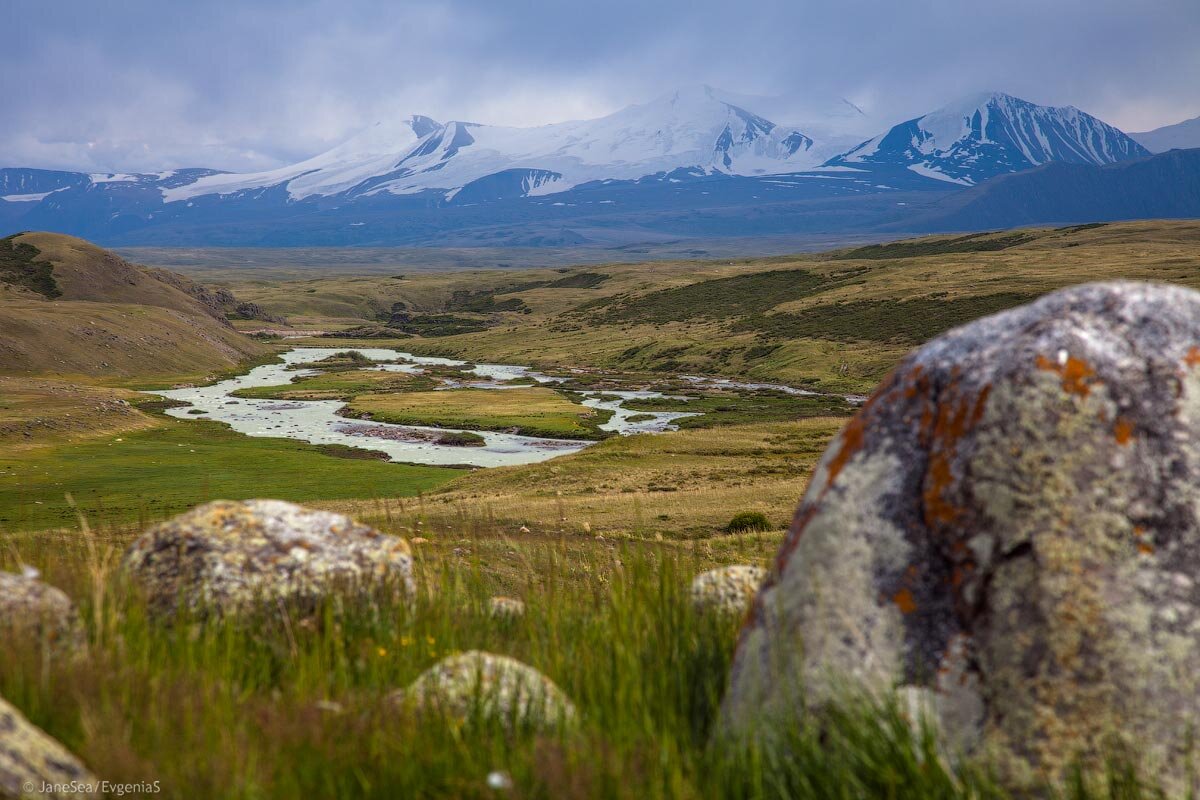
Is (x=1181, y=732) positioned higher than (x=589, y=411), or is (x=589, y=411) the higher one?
(x=1181, y=732)

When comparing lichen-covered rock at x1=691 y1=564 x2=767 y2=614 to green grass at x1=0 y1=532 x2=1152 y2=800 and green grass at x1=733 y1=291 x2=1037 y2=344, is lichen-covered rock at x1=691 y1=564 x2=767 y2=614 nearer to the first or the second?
green grass at x1=0 y1=532 x2=1152 y2=800

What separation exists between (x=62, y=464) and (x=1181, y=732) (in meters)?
67.1

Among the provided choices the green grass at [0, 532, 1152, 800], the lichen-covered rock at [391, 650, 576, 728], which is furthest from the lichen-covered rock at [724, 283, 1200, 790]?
the lichen-covered rock at [391, 650, 576, 728]

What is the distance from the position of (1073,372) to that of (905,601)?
157cm

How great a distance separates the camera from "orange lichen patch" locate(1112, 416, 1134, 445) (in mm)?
4695

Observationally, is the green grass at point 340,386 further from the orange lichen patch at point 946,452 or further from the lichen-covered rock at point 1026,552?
the orange lichen patch at point 946,452

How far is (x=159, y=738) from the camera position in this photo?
4.08 m

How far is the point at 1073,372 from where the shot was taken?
4836 mm

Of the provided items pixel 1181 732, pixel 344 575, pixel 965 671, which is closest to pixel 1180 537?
pixel 1181 732

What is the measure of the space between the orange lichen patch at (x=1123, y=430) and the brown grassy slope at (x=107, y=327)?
12389 cm

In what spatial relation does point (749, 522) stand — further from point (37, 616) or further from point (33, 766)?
point (33, 766)

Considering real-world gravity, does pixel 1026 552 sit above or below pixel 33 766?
above

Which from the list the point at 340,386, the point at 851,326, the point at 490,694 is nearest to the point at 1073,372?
the point at 490,694

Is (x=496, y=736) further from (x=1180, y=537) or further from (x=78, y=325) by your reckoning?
(x=78, y=325)
